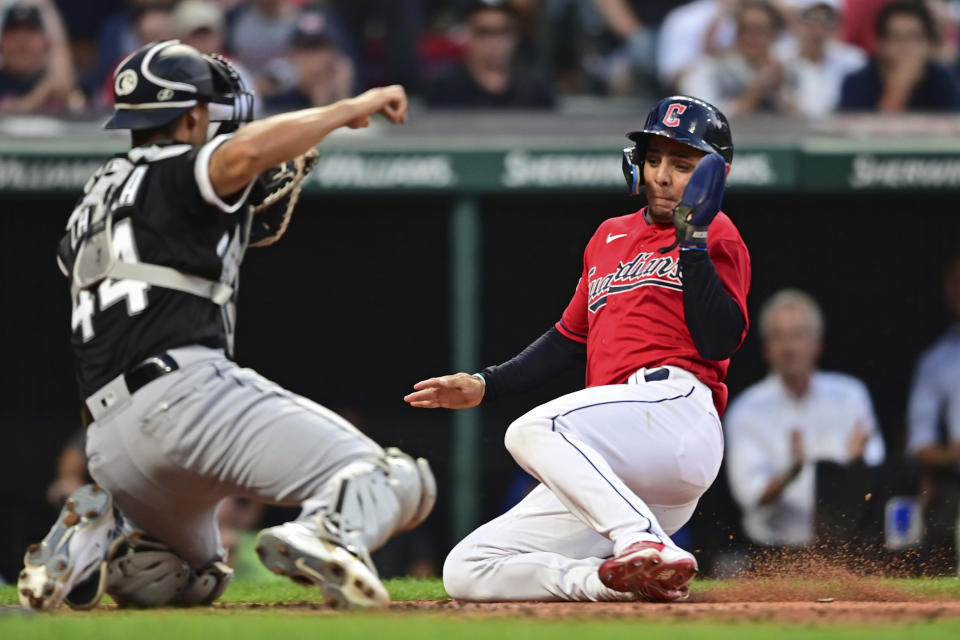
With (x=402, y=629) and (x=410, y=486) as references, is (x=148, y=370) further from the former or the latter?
(x=402, y=629)

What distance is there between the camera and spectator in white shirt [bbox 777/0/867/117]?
8891mm

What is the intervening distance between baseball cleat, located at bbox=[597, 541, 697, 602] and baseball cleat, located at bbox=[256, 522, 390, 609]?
61cm

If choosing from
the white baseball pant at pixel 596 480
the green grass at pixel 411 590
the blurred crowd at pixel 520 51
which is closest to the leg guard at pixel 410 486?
the white baseball pant at pixel 596 480

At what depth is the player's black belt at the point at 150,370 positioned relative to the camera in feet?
11.9

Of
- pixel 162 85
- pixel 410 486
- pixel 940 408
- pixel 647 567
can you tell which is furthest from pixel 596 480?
pixel 940 408

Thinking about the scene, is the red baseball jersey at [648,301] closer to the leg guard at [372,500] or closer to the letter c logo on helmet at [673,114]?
the letter c logo on helmet at [673,114]

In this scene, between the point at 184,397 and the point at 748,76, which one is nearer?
the point at 184,397

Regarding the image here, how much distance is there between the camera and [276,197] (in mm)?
4016

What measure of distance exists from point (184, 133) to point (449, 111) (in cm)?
484

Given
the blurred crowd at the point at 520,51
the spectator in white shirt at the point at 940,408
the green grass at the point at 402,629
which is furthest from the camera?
the blurred crowd at the point at 520,51

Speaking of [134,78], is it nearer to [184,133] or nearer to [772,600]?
[184,133]

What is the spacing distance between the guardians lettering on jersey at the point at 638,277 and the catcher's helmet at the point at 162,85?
1.19 metres

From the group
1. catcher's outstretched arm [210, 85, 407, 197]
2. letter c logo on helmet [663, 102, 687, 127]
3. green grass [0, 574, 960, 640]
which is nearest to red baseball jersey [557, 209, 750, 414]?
letter c logo on helmet [663, 102, 687, 127]

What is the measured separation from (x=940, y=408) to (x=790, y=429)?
36.0 inches
